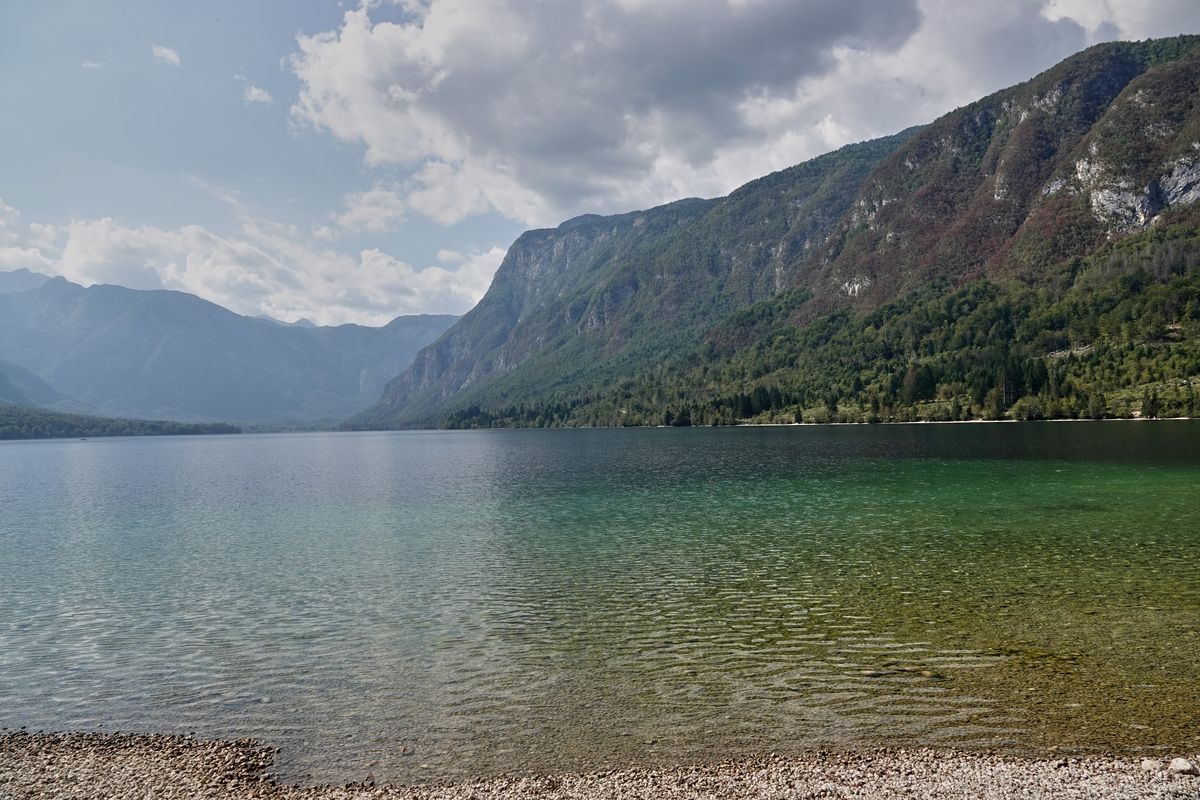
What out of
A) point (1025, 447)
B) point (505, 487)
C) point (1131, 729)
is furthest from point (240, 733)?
point (1025, 447)

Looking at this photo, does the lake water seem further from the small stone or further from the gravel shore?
the small stone

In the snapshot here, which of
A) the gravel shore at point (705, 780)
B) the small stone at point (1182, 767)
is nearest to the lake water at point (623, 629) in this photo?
the gravel shore at point (705, 780)

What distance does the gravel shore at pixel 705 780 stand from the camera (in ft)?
48.0

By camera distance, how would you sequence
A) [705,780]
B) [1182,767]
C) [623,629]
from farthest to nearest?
1. [623,629]
2. [705,780]
3. [1182,767]

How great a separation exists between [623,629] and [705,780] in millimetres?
12648

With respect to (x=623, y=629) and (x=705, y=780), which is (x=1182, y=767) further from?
(x=623, y=629)

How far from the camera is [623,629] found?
2811cm

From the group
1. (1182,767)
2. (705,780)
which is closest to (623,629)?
(705,780)

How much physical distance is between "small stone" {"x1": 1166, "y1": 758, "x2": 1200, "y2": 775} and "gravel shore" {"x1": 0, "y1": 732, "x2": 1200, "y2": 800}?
0.03 meters

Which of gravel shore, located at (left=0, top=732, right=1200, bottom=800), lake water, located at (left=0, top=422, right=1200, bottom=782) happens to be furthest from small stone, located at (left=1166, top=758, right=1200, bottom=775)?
lake water, located at (left=0, top=422, right=1200, bottom=782)

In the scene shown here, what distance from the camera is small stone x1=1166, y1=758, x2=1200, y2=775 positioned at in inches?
579

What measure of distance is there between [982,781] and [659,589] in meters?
20.1

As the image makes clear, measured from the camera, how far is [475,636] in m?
28.0

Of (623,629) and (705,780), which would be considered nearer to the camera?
(705,780)
